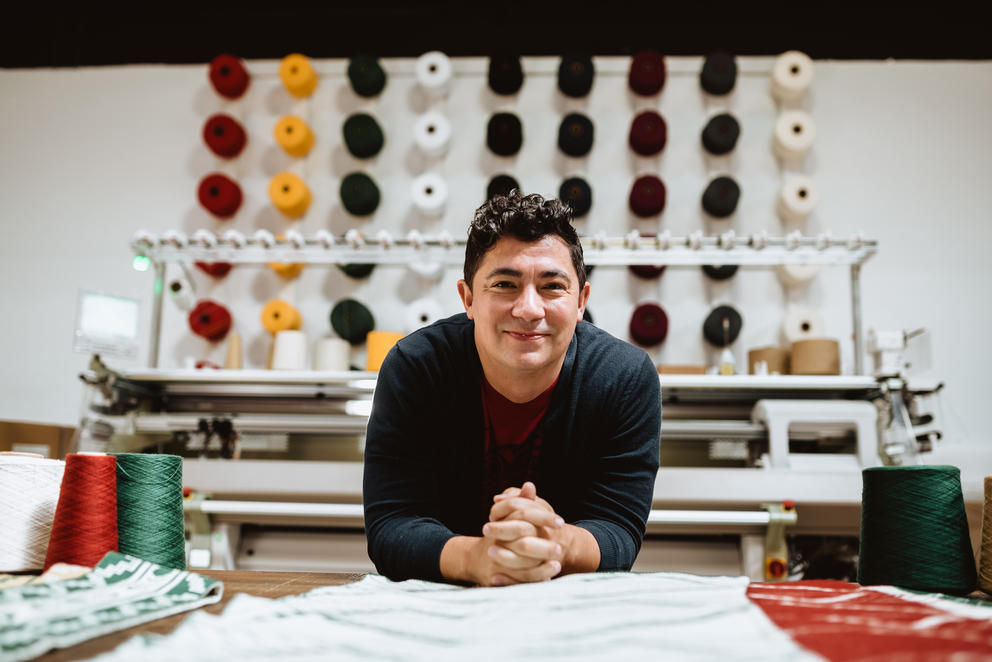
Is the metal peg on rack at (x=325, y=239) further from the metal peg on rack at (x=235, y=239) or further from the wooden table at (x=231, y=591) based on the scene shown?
the wooden table at (x=231, y=591)

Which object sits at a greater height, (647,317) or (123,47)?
(123,47)

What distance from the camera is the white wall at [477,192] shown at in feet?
12.4

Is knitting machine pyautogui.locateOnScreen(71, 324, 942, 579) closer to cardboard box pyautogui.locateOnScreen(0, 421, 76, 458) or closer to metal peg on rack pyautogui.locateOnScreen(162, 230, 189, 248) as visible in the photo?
metal peg on rack pyautogui.locateOnScreen(162, 230, 189, 248)

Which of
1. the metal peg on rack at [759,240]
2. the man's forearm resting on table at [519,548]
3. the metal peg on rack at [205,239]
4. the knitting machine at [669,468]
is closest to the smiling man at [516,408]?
the man's forearm resting on table at [519,548]

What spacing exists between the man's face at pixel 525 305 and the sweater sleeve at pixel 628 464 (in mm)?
164

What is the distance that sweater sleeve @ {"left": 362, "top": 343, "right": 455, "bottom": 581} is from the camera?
4.10 feet

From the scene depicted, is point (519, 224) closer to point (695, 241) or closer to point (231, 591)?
point (231, 591)

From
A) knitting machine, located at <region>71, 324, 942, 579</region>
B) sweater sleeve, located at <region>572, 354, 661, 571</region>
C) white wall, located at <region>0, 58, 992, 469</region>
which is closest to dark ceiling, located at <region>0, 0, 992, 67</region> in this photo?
white wall, located at <region>0, 58, 992, 469</region>

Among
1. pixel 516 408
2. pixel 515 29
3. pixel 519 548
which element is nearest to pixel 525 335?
pixel 516 408

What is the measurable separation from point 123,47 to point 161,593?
14.1ft

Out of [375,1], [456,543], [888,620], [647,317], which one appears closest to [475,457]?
[456,543]

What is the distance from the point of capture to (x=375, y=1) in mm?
4008

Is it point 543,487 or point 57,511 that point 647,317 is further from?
point 57,511

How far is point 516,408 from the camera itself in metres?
1.44
